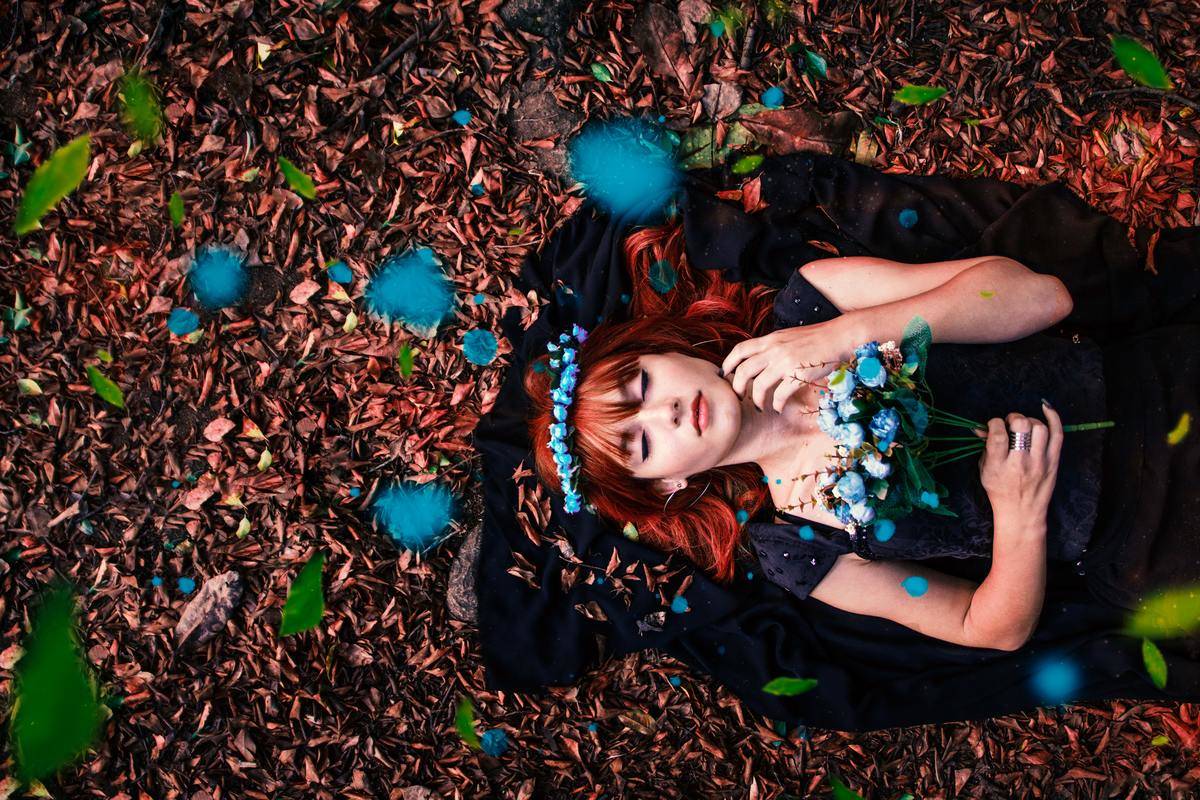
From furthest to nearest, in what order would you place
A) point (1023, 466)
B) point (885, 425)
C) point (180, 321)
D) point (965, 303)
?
point (180, 321)
point (965, 303)
point (1023, 466)
point (885, 425)

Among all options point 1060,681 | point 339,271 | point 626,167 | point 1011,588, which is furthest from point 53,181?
point 1060,681

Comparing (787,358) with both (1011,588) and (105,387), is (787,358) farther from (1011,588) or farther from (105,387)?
(105,387)

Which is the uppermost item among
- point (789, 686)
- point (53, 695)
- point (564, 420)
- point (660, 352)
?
point (660, 352)

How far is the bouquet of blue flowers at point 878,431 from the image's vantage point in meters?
2.36

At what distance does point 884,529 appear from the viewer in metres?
2.93

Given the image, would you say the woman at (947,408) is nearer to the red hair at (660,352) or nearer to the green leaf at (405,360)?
the red hair at (660,352)

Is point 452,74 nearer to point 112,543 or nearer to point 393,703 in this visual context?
point 112,543

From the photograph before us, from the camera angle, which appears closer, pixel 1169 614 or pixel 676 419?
pixel 676 419

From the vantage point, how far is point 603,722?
3807 mm

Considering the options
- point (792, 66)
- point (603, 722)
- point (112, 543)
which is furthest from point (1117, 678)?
point (112, 543)

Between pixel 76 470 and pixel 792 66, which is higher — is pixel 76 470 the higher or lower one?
the lower one

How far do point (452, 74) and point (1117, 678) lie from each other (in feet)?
13.7

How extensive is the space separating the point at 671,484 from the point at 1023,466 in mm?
1343

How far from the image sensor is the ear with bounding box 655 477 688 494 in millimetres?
3343
